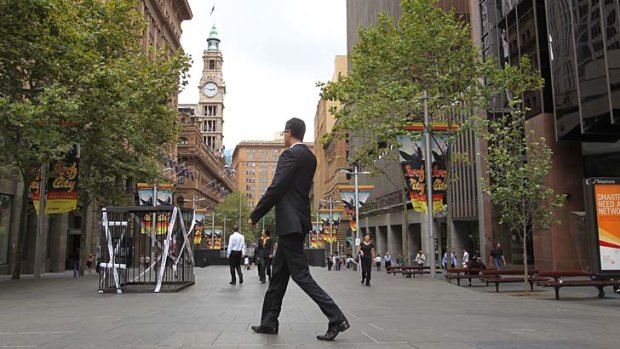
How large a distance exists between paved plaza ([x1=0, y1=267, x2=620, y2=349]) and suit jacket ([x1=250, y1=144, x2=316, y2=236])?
128 cm

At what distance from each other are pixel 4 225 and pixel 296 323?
27613mm

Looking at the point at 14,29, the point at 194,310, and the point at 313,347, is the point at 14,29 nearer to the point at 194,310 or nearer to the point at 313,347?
the point at 194,310

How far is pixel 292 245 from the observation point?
5.98 meters

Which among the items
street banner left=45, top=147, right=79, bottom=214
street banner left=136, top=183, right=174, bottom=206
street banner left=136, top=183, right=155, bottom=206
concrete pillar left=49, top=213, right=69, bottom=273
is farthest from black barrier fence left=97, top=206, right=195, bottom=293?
concrete pillar left=49, top=213, right=69, bottom=273

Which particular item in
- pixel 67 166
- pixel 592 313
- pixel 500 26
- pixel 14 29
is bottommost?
pixel 592 313

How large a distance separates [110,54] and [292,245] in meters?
20.5

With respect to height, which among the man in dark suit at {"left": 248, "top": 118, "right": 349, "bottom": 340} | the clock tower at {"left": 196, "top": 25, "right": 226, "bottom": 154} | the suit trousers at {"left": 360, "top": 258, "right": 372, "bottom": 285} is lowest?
the suit trousers at {"left": 360, "top": 258, "right": 372, "bottom": 285}

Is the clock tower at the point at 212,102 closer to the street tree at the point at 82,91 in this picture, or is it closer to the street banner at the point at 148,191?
the street banner at the point at 148,191

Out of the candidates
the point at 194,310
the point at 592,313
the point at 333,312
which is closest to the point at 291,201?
the point at 333,312

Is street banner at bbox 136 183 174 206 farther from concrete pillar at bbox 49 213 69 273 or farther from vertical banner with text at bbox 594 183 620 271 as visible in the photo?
vertical banner with text at bbox 594 183 620 271

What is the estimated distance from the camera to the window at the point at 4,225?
29.3 metres

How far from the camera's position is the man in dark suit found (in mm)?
5820

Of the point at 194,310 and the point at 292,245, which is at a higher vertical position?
the point at 292,245

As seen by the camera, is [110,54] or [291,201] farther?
[110,54]
